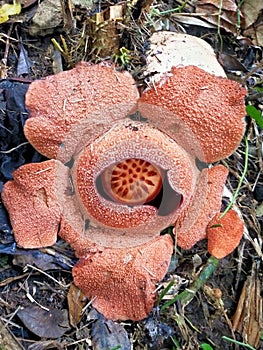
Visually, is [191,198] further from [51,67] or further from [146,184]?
[51,67]

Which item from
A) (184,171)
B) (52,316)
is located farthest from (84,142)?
(52,316)

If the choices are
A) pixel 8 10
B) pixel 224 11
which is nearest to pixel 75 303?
pixel 8 10

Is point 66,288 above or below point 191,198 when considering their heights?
below

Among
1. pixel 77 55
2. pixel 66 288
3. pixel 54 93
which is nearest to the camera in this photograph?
pixel 54 93

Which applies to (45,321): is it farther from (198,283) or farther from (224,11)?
(224,11)

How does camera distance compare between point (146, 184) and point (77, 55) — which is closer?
point (146, 184)

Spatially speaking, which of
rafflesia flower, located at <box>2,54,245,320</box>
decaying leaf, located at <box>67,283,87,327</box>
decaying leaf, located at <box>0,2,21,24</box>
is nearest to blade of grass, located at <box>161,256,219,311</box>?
rafflesia flower, located at <box>2,54,245,320</box>
